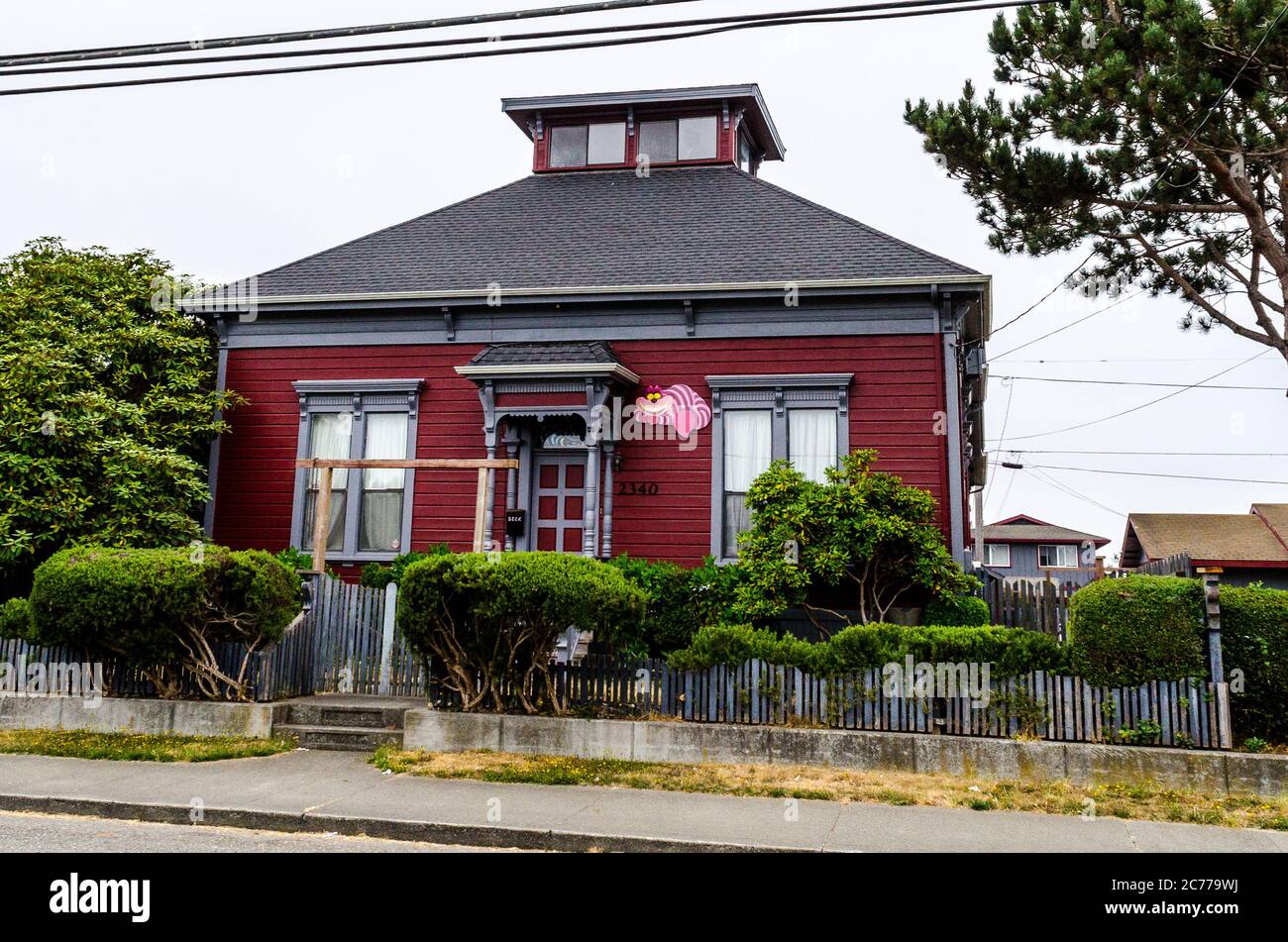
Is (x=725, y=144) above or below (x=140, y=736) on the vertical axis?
above

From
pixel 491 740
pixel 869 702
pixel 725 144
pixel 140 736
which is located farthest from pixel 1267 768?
pixel 725 144

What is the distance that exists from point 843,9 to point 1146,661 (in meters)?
6.67

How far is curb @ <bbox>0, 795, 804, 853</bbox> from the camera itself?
7219 millimetres

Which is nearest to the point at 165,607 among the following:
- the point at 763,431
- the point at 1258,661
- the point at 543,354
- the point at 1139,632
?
the point at 543,354

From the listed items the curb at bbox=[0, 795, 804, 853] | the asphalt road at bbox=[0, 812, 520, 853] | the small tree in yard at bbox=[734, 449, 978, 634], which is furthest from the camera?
the small tree in yard at bbox=[734, 449, 978, 634]

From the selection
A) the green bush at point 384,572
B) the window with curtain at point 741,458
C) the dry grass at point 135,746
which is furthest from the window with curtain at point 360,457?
the dry grass at point 135,746

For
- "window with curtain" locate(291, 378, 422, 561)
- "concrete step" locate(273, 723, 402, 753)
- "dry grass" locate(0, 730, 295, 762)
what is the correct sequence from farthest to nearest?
"window with curtain" locate(291, 378, 422, 561) → "concrete step" locate(273, 723, 402, 753) → "dry grass" locate(0, 730, 295, 762)

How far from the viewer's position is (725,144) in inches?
764

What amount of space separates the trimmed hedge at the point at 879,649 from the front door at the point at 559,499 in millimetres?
5459

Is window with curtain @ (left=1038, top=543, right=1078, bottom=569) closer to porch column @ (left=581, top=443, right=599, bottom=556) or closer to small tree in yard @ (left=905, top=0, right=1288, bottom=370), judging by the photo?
small tree in yard @ (left=905, top=0, right=1288, bottom=370)

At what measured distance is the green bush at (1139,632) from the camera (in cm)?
938

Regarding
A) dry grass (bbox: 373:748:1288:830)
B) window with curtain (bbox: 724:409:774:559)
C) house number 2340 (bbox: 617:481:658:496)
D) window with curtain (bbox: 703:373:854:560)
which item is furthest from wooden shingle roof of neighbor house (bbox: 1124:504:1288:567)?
dry grass (bbox: 373:748:1288:830)

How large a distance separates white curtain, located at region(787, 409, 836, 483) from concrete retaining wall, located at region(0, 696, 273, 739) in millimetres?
8312

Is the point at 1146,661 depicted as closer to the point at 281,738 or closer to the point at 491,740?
the point at 491,740
